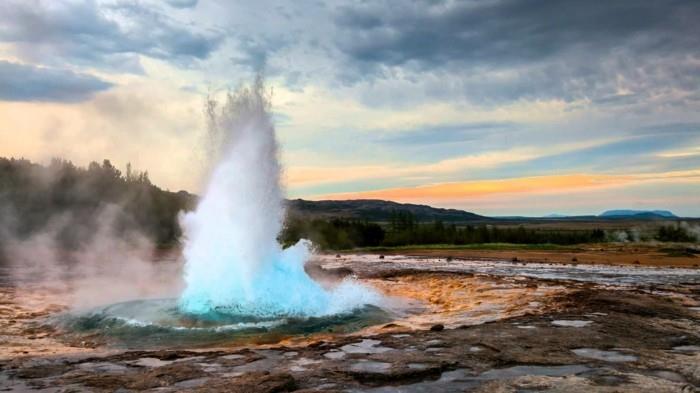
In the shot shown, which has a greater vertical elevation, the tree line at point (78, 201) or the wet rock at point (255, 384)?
the tree line at point (78, 201)

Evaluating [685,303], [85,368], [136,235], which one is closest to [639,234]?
[136,235]

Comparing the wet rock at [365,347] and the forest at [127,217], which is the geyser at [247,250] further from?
the forest at [127,217]

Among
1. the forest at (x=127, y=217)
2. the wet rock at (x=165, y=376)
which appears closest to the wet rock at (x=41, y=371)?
the wet rock at (x=165, y=376)

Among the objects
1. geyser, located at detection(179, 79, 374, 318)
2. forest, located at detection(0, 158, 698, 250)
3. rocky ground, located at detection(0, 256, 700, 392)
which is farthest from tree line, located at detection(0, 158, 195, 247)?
rocky ground, located at detection(0, 256, 700, 392)

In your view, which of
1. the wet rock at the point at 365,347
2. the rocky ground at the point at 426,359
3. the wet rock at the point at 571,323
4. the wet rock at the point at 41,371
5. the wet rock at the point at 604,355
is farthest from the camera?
the wet rock at the point at 571,323

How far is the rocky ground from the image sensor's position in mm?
5504

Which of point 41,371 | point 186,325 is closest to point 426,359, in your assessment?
point 41,371

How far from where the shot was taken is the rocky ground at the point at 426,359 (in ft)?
18.1

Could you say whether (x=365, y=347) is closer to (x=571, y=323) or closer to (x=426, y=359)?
(x=426, y=359)

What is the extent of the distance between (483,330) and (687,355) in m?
2.62

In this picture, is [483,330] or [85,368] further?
[483,330]

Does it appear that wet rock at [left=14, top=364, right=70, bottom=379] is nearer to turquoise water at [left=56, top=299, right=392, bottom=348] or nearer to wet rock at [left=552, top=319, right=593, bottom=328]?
turquoise water at [left=56, top=299, right=392, bottom=348]

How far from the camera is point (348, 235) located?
5959cm

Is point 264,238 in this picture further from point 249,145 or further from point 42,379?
point 42,379
